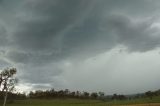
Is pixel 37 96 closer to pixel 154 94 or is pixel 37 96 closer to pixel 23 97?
pixel 23 97

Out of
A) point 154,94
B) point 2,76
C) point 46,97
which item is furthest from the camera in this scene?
point 46,97

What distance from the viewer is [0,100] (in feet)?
457

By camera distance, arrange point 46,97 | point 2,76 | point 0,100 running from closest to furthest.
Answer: point 2,76 < point 0,100 < point 46,97

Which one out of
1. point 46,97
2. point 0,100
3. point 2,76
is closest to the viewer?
point 2,76

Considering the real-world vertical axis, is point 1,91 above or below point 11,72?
below

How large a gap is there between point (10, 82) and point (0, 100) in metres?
37.8

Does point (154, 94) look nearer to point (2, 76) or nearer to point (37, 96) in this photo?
point (37, 96)

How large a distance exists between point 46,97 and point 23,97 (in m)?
20.9

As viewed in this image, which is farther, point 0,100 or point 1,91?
point 0,100

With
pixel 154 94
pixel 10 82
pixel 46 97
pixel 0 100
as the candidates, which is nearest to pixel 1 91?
pixel 10 82

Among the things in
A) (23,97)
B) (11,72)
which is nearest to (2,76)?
(11,72)

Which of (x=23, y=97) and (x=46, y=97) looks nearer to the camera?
(x=23, y=97)

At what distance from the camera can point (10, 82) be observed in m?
106

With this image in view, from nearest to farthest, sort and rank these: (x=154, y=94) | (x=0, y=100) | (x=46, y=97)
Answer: (x=0, y=100) < (x=154, y=94) < (x=46, y=97)
